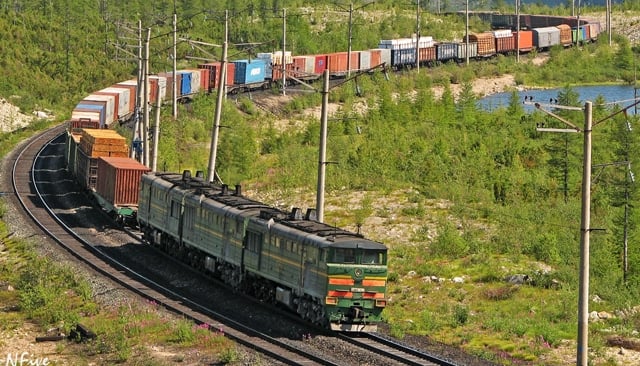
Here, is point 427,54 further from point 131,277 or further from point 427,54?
point 131,277

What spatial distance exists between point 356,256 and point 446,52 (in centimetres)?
11037

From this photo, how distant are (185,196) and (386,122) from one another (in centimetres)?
3734

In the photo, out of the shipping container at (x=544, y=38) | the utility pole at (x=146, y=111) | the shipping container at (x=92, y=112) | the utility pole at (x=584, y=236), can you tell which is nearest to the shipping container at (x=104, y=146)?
the utility pole at (x=146, y=111)

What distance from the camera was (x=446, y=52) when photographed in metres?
143

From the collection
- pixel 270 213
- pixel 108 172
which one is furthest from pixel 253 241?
pixel 108 172

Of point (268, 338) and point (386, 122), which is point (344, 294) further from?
point (386, 122)

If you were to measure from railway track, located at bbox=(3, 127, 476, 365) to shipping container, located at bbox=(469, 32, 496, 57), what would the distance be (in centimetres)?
7763

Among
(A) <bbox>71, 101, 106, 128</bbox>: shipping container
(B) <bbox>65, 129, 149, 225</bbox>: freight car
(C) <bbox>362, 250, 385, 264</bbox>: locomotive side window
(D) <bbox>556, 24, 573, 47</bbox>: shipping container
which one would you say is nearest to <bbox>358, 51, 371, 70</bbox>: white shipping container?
(A) <bbox>71, 101, 106, 128</bbox>: shipping container

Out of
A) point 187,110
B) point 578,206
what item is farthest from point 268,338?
point 187,110

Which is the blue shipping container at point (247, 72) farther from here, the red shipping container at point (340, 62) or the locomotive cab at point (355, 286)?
the locomotive cab at point (355, 286)

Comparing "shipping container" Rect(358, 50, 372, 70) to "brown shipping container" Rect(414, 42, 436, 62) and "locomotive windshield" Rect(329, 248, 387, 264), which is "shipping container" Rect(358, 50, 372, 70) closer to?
"brown shipping container" Rect(414, 42, 436, 62)

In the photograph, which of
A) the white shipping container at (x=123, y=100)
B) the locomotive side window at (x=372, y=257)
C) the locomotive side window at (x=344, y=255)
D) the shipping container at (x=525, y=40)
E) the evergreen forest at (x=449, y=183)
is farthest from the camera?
the shipping container at (x=525, y=40)

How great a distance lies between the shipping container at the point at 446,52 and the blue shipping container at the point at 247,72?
1495 inches

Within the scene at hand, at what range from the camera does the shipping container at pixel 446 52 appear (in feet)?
463
